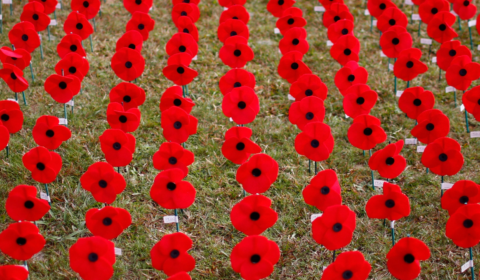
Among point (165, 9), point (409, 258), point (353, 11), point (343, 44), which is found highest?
point (353, 11)

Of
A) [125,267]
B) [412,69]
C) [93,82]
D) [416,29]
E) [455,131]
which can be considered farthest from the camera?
[416,29]

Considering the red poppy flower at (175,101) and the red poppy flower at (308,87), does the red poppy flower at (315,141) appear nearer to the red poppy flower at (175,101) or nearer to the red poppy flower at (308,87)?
the red poppy flower at (308,87)

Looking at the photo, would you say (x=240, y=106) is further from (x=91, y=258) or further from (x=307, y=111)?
(x=91, y=258)

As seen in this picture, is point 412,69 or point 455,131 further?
point 455,131

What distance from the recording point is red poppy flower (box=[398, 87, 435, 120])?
2906 mm

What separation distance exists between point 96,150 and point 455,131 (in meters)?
2.40

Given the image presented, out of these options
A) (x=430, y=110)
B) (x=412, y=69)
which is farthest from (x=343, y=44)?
(x=430, y=110)

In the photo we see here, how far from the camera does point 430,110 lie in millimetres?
2768

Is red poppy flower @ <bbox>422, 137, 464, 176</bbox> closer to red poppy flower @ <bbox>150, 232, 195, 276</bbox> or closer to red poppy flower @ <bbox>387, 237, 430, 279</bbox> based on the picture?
red poppy flower @ <bbox>387, 237, 430, 279</bbox>

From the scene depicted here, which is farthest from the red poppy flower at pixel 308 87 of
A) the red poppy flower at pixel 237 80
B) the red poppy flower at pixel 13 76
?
the red poppy flower at pixel 13 76

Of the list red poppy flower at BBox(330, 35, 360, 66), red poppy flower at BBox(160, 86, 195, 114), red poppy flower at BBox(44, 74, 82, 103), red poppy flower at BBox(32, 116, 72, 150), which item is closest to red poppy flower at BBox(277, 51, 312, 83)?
red poppy flower at BBox(330, 35, 360, 66)

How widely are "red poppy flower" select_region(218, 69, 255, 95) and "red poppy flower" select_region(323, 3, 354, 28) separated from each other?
3.28ft

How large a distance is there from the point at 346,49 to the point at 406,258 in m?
1.55

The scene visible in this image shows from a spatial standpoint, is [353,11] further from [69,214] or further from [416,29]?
[69,214]
